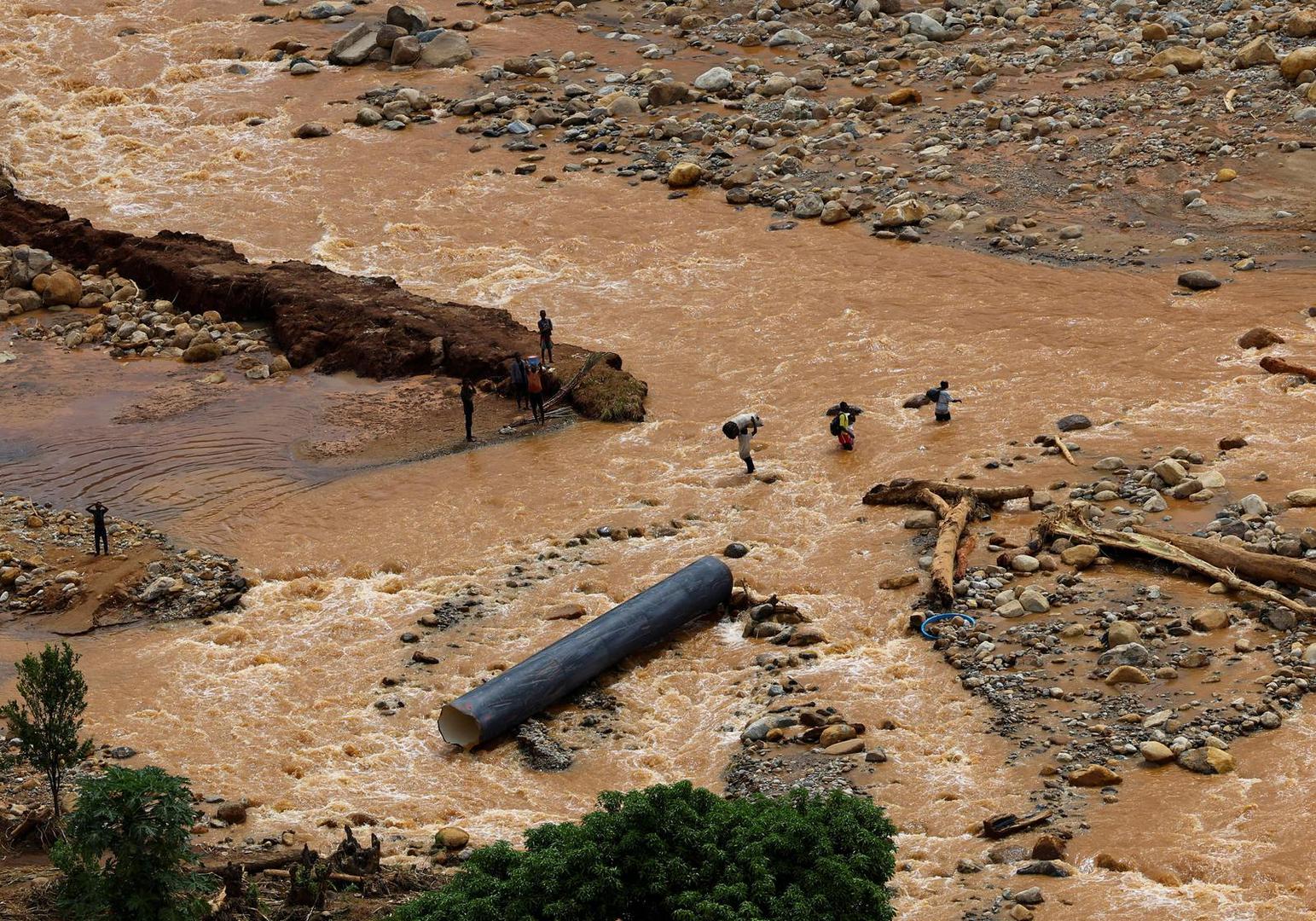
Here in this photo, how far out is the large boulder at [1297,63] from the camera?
1302 inches

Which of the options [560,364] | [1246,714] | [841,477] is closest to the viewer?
[1246,714]

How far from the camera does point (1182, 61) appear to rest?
34.9 meters

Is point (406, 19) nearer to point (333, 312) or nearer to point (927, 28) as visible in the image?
point (927, 28)

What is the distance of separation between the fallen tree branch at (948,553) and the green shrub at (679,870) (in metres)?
6.68

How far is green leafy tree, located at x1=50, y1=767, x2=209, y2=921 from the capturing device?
11.0m

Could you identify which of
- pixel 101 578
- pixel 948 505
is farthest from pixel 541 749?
pixel 101 578

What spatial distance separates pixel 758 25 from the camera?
42.4m

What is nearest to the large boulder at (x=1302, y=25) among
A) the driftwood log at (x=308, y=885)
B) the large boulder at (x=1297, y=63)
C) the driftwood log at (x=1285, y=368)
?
the large boulder at (x=1297, y=63)

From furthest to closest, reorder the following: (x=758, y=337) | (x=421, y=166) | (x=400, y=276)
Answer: (x=421, y=166) → (x=400, y=276) → (x=758, y=337)

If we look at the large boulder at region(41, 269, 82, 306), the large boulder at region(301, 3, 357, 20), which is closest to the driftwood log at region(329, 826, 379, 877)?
the large boulder at region(41, 269, 82, 306)

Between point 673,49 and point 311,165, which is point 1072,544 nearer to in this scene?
point 311,165

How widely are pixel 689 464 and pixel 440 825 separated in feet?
30.0

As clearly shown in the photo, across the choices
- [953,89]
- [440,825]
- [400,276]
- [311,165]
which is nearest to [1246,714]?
[440,825]

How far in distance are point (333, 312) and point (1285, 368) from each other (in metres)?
16.5
